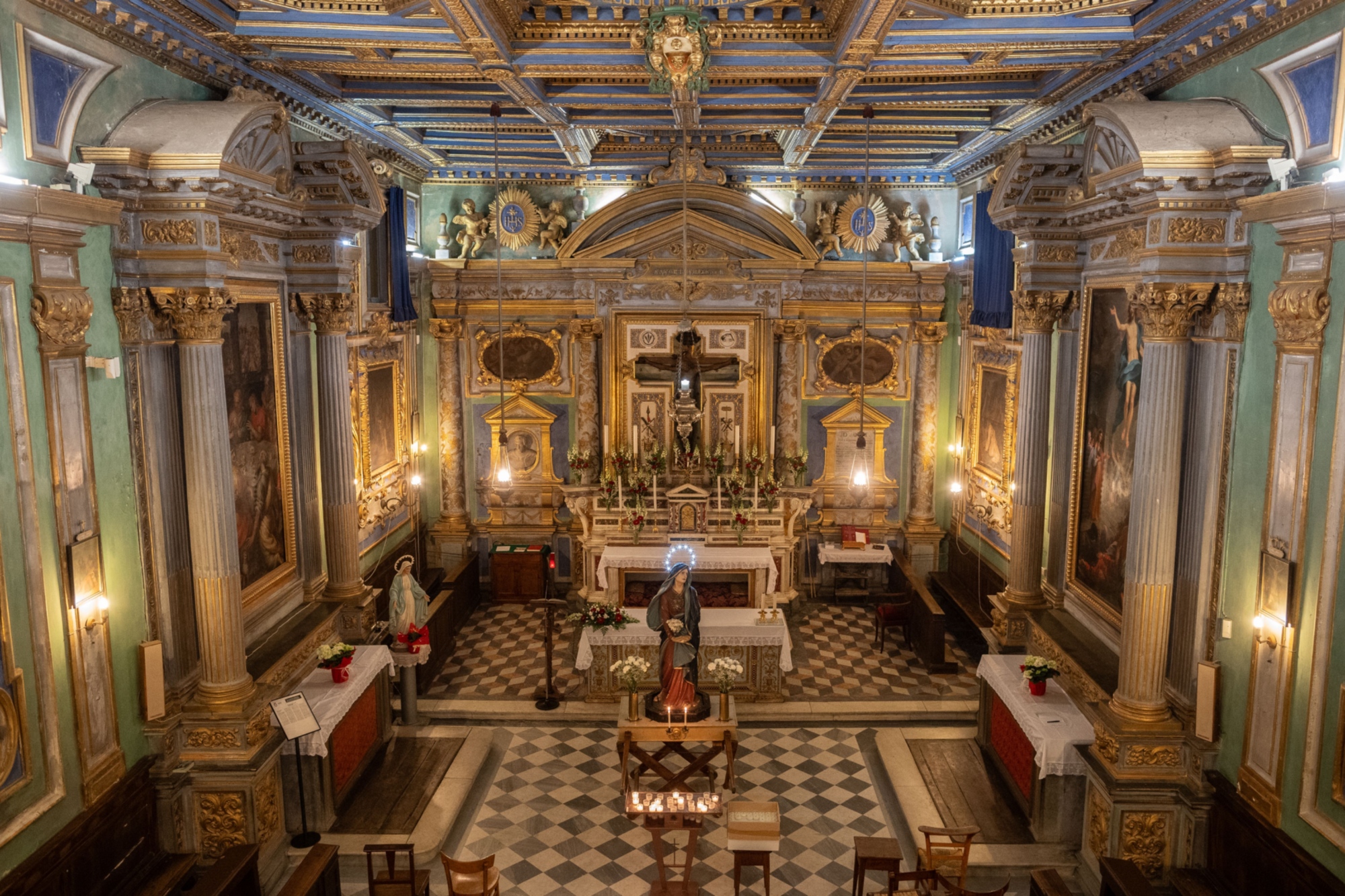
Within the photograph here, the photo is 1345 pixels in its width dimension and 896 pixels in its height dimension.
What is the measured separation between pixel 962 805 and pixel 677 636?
126 inches

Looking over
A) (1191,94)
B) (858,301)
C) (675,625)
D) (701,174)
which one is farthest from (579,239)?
(1191,94)

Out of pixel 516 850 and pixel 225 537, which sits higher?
pixel 225 537

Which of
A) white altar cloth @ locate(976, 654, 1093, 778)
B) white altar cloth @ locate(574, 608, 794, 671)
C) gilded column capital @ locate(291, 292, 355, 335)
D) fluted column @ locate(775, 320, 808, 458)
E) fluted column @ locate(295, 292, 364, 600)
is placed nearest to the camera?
white altar cloth @ locate(976, 654, 1093, 778)

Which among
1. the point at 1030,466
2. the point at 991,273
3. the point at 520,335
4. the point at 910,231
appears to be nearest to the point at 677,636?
the point at 1030,466

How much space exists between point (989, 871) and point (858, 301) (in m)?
9.50

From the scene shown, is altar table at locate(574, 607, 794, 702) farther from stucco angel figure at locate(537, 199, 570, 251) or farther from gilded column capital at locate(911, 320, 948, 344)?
stucco angel figure at locate(537, 199, 570, 251)

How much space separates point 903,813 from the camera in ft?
28.8

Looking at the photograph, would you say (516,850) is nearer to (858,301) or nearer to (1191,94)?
(1191,94)

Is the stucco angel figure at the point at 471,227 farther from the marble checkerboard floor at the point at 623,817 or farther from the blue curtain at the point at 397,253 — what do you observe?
the marble checkerboard floor at the point at 623,817

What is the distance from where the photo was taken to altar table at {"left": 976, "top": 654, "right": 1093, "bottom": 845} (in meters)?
7.86

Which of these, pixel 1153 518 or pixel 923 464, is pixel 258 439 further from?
pixel 923 464

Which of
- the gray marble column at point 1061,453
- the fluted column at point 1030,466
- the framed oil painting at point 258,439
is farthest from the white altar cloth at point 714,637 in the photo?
the framed oil painting at point 258,439

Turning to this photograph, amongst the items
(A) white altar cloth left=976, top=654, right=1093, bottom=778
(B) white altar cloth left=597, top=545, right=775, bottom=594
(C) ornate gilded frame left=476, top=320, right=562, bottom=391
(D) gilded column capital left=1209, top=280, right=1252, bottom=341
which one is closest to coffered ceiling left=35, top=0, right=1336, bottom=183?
(D) gilded column capital left=1209, top=280, right=1252, bottom=341

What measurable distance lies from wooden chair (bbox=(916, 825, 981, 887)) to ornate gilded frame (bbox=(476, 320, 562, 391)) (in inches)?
384
